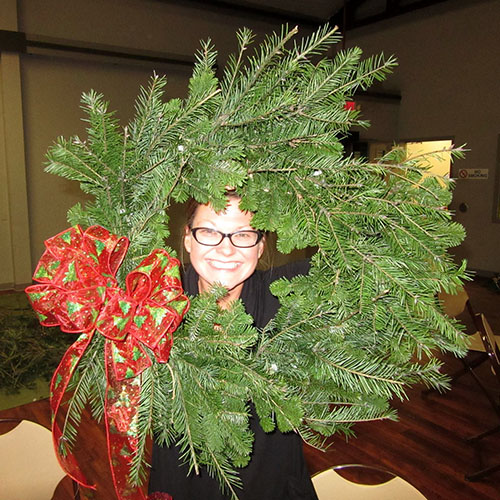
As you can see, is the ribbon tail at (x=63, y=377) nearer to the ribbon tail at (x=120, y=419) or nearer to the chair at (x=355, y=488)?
the ribbon tail at (x=120, y=419)

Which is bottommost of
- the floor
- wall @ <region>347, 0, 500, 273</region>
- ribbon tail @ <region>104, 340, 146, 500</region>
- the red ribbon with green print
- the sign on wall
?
the floor

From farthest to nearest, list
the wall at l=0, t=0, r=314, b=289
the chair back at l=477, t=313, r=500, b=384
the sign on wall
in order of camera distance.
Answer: the sign on wall → the wall at l=0, t=0, r=314, b=289 → the chair back at l=477, t=313, r=500, b=384

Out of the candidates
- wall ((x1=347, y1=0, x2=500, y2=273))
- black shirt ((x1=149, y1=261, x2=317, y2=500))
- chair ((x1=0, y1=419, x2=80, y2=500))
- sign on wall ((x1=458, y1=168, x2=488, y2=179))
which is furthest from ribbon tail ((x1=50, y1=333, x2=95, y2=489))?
sign on wall ((x1=458, y1=168, x2=488, y2=179))

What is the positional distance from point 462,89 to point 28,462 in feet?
28.7

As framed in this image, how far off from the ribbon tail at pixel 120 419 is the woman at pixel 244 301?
351 mm

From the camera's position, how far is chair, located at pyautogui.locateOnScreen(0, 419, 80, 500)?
150 centimetres

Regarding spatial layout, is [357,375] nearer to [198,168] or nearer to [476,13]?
[198,168]

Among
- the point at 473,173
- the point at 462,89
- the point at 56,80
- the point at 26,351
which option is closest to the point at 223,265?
the point at 26,351

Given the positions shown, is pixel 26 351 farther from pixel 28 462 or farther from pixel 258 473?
pixel 258 473

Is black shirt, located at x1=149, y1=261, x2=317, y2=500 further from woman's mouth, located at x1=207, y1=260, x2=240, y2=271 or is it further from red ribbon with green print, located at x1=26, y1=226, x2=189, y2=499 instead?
red ribbon with green print, located at x1=26, y1=226, x2=189, y2=499

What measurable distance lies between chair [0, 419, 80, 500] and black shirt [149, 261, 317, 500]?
0.45 meters

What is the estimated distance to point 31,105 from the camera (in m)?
6.49

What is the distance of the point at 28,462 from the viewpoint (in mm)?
1505

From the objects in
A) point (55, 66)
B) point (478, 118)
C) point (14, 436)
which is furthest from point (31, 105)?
point (478, 118)
